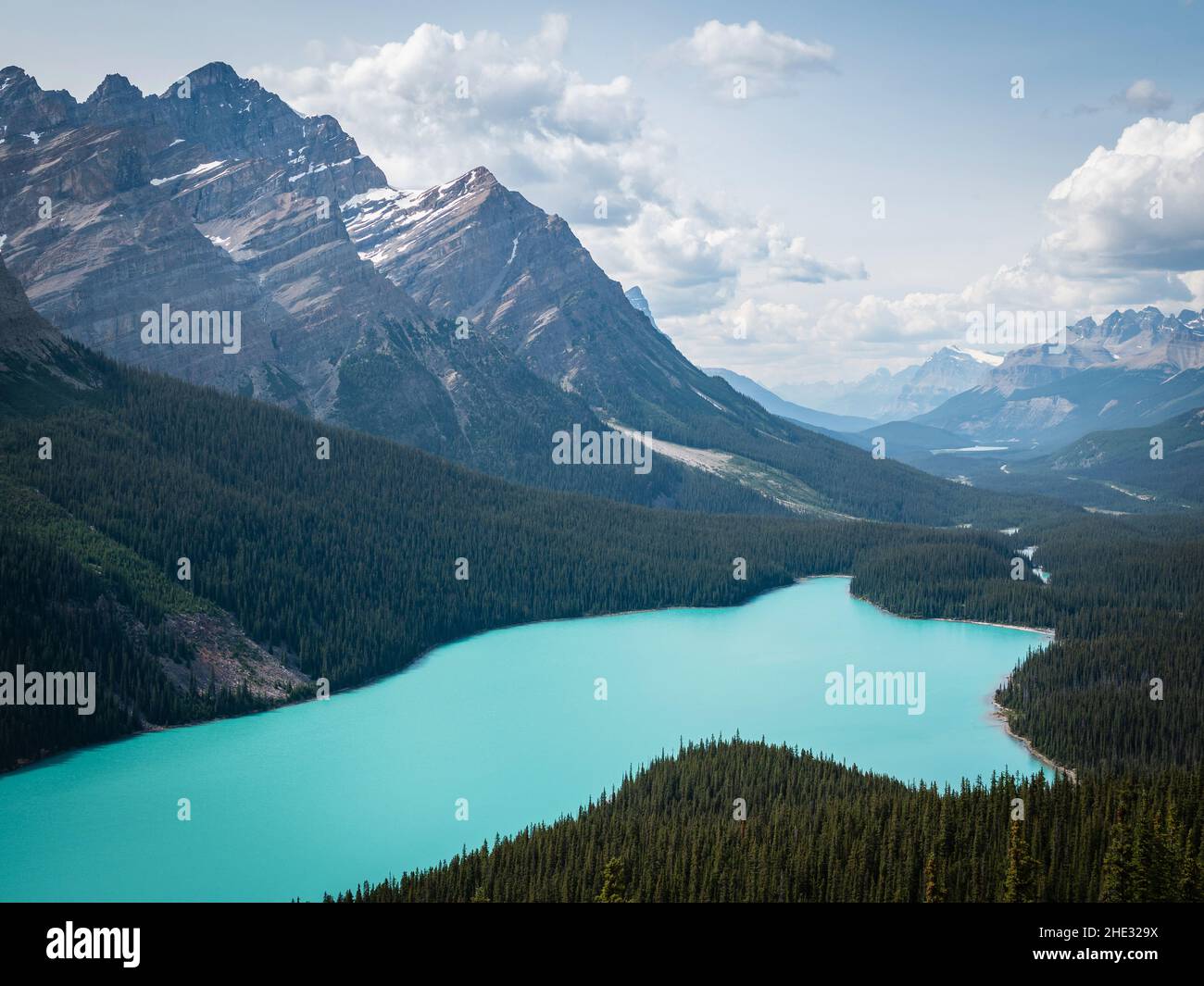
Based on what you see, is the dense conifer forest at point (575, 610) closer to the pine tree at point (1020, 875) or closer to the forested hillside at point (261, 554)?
the pine tree at point (1020, 875)

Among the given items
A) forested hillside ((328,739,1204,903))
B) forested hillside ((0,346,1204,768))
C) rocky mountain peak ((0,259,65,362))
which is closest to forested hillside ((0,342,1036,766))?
forested hillside ((0,346,1204,768))

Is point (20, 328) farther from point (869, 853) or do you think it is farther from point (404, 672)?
point (869, 853)

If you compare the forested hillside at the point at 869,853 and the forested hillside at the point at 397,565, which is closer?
the forested hillside at the point at 869,853

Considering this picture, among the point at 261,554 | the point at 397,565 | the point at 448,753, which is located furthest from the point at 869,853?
the point at 397,565

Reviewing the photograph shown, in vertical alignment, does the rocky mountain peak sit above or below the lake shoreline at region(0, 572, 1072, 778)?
above

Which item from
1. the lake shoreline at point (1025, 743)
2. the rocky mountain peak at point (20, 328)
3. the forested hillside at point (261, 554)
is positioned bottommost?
the lake shoreline at point (1025, 743)

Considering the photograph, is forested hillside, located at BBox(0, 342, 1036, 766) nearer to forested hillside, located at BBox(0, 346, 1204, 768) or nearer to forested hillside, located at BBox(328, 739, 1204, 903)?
forested hillside, located at BBox(0, 346, 1204, 768)

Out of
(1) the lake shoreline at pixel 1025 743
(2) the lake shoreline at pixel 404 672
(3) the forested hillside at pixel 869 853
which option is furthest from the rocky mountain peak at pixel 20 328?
(1) the lake shoreline at pixel 1025 743
